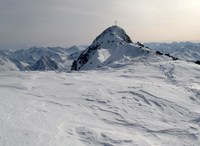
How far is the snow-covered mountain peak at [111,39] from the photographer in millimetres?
104875

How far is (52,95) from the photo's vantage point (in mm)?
20484

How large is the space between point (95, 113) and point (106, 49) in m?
84.8

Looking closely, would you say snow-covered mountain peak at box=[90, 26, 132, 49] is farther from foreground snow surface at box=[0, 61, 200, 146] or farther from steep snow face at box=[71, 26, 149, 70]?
foreground snow surface at box=[0, 61, 200, 146]

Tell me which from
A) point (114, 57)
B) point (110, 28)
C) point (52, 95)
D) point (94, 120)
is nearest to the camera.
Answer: point (94, 120)

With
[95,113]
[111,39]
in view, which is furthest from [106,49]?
[95,113]

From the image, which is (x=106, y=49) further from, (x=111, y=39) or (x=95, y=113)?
(x=95, y=113)

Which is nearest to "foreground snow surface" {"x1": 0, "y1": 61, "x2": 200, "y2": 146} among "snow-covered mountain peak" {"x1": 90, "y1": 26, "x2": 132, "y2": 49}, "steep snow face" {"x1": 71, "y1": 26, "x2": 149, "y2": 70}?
"steep snow face" {"x1": 71, "y1": 26, "x2": 149, "y2": 70}

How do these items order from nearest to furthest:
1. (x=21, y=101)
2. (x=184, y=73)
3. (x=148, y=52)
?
(x=21, y=101)
(x=184, y=73)
(x=148, y=52)

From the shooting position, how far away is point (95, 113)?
17562 mm

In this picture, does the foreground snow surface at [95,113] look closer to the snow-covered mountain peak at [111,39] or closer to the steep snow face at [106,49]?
the steep snow face at [106,49]

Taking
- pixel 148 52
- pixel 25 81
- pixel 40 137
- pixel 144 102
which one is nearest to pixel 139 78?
pixel 144 102

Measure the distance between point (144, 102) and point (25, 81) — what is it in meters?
10.3

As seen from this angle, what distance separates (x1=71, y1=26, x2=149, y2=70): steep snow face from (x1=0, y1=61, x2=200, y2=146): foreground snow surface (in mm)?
47801

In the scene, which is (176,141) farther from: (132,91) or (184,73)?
(184,73)
